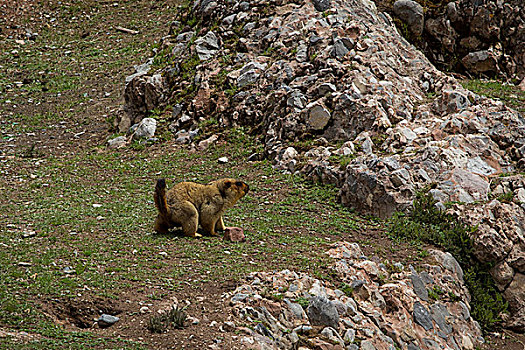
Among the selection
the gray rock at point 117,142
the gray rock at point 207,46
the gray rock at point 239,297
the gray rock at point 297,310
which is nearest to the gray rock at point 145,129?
the gray rock at point 117,142

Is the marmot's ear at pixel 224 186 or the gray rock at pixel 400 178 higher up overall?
the marmot's ear at pixel 224 186

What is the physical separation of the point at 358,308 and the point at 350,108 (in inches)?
279

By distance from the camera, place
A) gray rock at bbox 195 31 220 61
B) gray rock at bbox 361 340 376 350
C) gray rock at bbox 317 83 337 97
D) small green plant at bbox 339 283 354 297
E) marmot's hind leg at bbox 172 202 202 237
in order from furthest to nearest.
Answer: gray rock at bbox 195 31 220 61 < gray rock at bbox 317 83 337 97 < marmot's hind leg at bbox 172 202 202 237 < small green plant at bbox 339 283 354 297 < gray rock at bbox 361 340 376 350

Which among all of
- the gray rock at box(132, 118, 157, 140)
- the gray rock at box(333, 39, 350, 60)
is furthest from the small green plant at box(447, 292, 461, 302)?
the gray rock at box(132, 118, 157, 140)

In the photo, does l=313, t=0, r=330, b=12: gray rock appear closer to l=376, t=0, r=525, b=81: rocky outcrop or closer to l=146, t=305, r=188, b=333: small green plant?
l=376, t=0, r=525, b=81: rocky outcrop

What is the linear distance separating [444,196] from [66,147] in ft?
39.7

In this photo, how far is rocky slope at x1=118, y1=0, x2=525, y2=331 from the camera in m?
12.3

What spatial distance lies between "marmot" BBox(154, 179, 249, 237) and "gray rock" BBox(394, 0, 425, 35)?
13.2 meters

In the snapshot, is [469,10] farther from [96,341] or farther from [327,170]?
[96,341]

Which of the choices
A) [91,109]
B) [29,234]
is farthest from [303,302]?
[91,109]

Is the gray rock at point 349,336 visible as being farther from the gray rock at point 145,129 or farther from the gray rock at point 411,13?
the gray rock at point 411,13

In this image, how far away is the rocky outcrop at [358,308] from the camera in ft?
25.5

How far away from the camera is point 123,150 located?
16.9 m

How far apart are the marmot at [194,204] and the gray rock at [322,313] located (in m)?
2.85
